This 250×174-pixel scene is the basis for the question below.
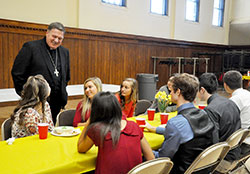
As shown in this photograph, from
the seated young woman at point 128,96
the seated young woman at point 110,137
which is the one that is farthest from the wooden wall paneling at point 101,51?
the seated young woman at point 110,137

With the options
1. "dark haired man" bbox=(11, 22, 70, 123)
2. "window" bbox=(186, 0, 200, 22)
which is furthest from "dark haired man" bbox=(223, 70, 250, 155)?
"window" bbox=(186, 0, 200, 22)

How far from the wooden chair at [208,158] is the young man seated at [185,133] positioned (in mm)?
100

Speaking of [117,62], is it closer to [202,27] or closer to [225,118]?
[202,27]

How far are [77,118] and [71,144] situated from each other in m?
0.98

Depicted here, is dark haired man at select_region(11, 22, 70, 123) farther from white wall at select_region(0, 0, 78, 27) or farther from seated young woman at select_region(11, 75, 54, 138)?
white wall at select_region(0, 0, 78, 27)

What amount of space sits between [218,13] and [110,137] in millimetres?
14649

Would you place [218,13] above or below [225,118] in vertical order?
above

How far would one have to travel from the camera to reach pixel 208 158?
6.25 ft

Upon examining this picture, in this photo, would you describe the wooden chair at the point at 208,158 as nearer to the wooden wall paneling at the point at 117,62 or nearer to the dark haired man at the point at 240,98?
the dark haired man at the point at 240,98

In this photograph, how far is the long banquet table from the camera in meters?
1.63

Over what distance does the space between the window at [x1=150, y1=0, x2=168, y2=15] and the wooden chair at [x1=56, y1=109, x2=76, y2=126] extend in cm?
897

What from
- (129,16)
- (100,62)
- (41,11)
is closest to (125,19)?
(129,16)

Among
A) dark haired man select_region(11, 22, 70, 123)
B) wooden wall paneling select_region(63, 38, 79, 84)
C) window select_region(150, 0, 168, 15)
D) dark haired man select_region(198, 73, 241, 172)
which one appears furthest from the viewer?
window select_region(150, 0, 168, 15)

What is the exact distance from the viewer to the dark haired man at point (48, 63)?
3094mm
